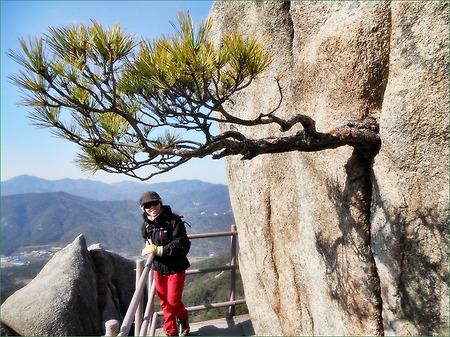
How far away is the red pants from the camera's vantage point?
409cm

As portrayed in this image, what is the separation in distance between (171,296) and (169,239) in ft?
2.43

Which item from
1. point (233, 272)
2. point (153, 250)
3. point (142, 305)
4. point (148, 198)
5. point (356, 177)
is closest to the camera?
point (356, 177)

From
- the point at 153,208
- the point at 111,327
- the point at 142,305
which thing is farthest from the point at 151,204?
the point at 111,327

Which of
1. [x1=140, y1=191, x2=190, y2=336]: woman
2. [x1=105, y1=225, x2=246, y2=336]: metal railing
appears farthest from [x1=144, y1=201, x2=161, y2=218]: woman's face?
[x1=105, y1=225, x2=246, y2=336]: metal railing

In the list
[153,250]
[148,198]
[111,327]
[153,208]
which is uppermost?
[148,198]

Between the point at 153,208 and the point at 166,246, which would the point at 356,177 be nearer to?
the point at 166,246

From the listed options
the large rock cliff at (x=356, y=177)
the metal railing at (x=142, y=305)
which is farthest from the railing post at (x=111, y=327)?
the large rock cliff at (x=356, y=177)

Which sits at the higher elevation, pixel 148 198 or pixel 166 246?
pixel 148 198

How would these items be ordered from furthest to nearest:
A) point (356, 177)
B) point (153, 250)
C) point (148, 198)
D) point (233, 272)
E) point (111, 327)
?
point (233, 272) → point (148, 198) → point (153, 250) → point (356, 177) → point (111, 327)

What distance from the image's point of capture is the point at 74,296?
5848mm

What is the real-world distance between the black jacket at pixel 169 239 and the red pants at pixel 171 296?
12 cm

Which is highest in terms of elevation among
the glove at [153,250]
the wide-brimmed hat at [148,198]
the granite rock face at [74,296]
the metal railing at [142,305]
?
the wide-brimmed hat at [148,198]

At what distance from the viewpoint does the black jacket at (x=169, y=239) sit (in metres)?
3.98

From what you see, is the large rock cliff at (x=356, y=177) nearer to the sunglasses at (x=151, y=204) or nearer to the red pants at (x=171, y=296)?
the red pants at (x=171, y=296)
